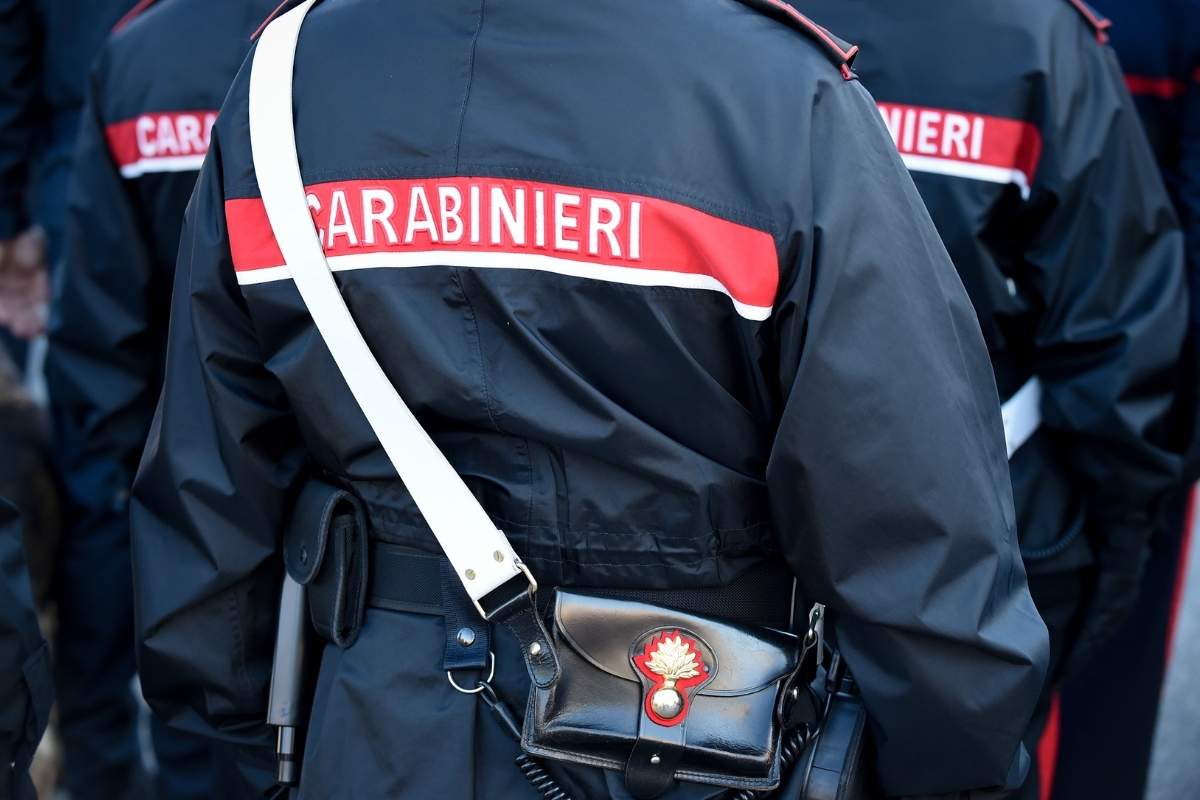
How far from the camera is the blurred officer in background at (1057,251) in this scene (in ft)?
7.61

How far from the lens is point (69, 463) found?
10.7 ft

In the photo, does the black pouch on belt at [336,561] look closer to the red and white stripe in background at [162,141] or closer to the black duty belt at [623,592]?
the black duty belt at [623,592]

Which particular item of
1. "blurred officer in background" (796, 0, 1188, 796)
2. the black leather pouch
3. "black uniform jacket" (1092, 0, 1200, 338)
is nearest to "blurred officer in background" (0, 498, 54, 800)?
the black leather pouch

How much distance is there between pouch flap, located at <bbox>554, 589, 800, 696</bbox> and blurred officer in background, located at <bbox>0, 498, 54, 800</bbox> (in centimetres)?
73

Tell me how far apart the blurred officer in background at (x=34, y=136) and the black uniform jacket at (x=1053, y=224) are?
219 centimetres

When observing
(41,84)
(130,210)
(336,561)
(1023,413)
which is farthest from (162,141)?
(1023,413)

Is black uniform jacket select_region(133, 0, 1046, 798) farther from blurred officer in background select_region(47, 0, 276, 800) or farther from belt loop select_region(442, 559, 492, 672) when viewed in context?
blurred officer in background select_region(47, 0, 276, 800)

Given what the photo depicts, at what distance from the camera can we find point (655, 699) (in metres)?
1.59

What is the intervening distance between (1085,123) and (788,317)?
110 centimetres

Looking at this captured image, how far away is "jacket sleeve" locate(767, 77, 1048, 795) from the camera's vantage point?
4.92 feet

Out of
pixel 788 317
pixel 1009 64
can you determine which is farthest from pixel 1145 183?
pixel 788 317

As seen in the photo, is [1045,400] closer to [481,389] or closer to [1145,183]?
[1145,183]

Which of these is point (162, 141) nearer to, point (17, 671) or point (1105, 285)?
point (17, 671)

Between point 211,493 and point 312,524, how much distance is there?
14 centimetres
